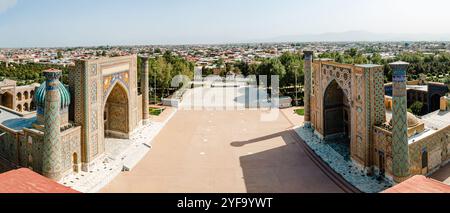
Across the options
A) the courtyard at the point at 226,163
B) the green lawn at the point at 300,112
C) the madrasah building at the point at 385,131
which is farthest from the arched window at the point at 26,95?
the madrasah building at the point at 385,131

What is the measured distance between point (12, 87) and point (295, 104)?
64.1 feet

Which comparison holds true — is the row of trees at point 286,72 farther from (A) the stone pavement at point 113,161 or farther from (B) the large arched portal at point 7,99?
(B) the large arched portal at point 7,99

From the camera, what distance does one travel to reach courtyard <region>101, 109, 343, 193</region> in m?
10.0

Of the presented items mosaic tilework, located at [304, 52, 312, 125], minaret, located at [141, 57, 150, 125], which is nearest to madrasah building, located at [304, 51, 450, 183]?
mosaic tilework, located at [304, 52, 312, 125]

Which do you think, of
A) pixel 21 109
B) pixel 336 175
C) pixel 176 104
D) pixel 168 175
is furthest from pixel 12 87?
pixel 336 175

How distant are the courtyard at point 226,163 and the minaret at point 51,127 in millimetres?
1677

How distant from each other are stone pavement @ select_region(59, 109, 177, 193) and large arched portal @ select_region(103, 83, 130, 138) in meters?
0.45

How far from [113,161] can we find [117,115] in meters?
3.50

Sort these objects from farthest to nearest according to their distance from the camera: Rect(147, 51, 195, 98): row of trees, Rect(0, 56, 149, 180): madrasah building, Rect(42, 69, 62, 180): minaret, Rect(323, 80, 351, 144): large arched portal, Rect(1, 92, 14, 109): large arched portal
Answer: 1. Rect(147, 51, 195, 98): row of trees
2. Rect(1, 92, 14, 109): large arched portal
3. Rect(323, 80, 351, 144): large arched portal
4. Rect(0, 56, 149, 180): madrasah building
5. Rect(42, 69, 62, 180): minaret

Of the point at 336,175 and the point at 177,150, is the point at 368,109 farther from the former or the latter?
the point at 177,150

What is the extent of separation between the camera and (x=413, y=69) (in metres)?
42.5

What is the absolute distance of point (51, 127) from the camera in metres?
9.59

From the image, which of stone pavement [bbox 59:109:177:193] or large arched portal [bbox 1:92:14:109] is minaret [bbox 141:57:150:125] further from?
large arched portal [bbox 1:92:14:109]

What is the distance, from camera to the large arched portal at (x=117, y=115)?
1479cm
